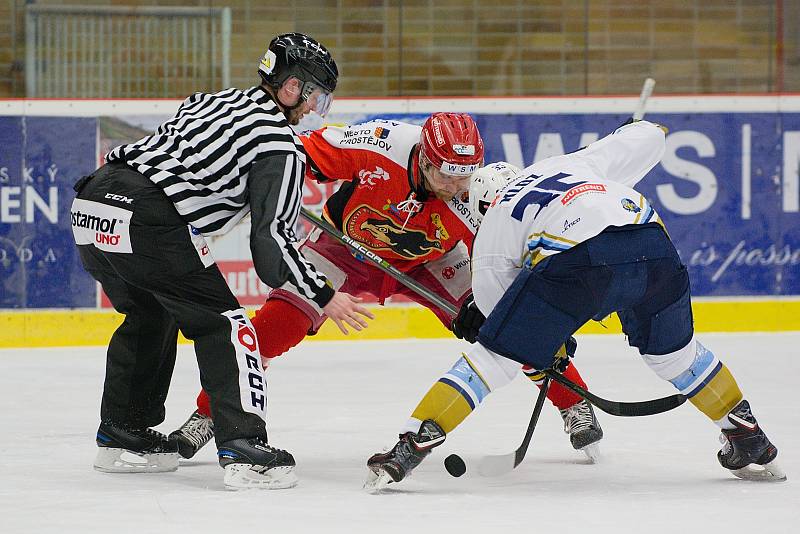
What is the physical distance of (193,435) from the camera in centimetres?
338

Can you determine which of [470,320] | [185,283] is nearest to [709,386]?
[470,320]

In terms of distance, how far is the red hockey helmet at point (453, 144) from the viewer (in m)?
3.32

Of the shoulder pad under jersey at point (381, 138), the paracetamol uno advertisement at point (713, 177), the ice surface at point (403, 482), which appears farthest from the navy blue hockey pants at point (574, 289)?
the paracetamol uno advertisement at point (713, 177)

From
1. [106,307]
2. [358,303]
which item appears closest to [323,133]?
[358,303]

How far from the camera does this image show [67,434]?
12.5 feet

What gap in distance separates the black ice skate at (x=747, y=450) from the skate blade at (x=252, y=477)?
1012mm

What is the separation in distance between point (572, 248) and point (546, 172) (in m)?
0.23

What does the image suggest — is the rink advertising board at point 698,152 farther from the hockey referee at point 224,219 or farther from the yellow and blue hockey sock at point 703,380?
the yellow and blue hockey sock at point 703,380

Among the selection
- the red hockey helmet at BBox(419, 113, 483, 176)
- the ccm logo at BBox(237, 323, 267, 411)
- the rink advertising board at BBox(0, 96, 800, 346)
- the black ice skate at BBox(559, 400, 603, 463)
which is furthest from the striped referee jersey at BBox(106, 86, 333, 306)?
the rink advertising board at BBox(0, 96, 800, 346)

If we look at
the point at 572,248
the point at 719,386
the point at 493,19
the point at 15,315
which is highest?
the point at 493,19

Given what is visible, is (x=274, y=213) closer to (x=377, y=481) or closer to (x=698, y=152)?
(x=377, y=481)

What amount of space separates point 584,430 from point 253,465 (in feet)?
2.94

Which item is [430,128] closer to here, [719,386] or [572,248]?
[572,248]

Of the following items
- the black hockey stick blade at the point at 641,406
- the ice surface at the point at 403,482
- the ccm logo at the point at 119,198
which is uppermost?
the ccm logo at the point at 119,198
